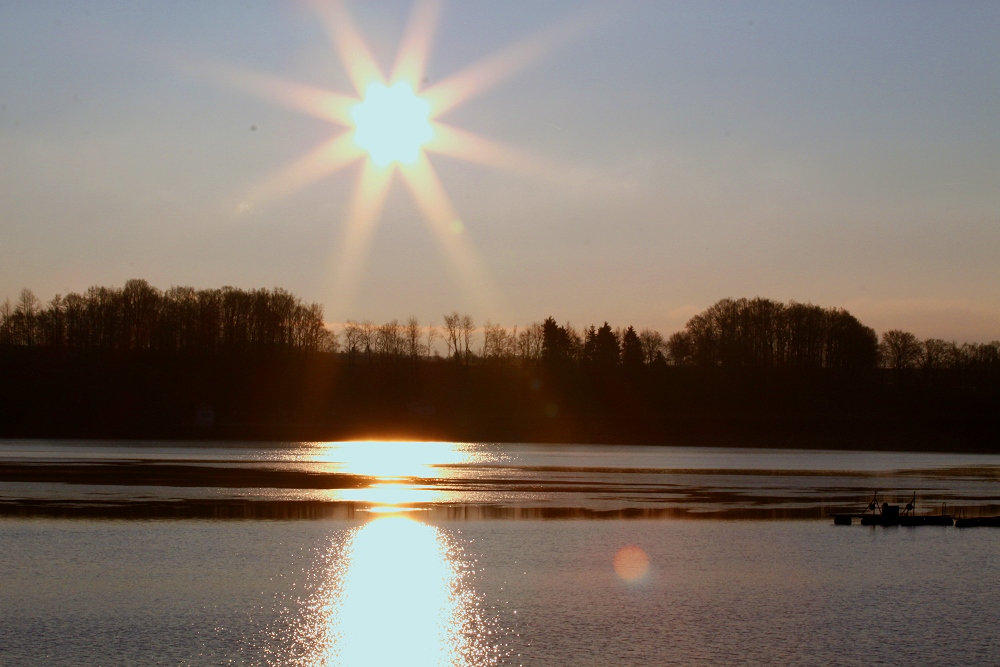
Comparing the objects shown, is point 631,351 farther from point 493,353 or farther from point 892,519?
point 892,519

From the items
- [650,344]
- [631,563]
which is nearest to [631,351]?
[650,344]

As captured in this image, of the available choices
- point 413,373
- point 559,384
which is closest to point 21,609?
point 559,384

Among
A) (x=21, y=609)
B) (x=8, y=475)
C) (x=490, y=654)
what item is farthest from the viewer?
(x=8, y=475)

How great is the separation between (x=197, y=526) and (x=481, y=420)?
84.7 m

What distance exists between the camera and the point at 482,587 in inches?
738

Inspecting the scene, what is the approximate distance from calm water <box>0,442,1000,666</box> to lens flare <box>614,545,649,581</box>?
95 mm

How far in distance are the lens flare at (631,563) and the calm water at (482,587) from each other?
0.09 metres

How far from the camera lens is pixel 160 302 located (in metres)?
118

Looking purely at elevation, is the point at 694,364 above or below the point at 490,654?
above

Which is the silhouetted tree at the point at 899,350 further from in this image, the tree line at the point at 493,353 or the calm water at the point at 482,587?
the calm water at the point at 482,587

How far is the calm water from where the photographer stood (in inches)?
575

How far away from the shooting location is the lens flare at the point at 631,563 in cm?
2023

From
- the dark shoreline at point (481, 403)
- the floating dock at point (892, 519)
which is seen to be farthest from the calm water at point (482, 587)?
the dark shoreline at point (481, 403)

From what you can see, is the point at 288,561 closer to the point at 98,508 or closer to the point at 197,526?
the point at 197,526
